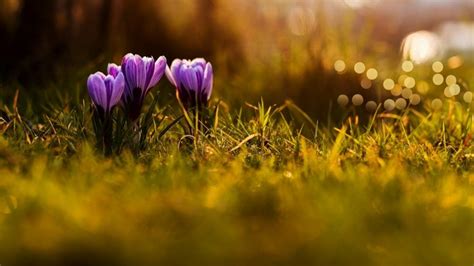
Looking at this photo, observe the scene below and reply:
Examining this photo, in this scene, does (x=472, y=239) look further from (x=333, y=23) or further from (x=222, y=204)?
(x=333, y=23)

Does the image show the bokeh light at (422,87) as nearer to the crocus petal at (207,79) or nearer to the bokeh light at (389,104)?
the bokeh light at (389,104)

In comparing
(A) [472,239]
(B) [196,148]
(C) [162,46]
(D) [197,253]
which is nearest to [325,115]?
(B) [196,148]

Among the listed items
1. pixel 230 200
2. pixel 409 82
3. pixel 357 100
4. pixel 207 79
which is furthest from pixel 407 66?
pixel 230 200

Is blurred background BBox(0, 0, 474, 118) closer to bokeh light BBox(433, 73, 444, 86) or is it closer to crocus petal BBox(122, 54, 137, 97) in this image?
bokeh light BBox(433, 73, 444, 86)

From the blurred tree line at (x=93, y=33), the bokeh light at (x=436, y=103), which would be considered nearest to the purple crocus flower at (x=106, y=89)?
the blurred tree line at (x=93, y=33)

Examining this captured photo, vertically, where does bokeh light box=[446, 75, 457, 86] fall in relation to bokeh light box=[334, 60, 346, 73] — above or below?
below

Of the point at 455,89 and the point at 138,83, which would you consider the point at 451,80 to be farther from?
the point at 138,83

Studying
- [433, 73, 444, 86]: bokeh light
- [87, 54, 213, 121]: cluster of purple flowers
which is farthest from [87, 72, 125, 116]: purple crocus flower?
[433, 73, 444, 86]: bokeh light

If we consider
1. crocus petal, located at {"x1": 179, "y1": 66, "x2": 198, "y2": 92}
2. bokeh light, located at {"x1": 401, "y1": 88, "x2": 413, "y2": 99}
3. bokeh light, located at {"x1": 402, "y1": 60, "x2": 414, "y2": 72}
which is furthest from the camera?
bokeh light, located at {"x1": 402, "y1": 60, "x2": 414, "y2": 72}
